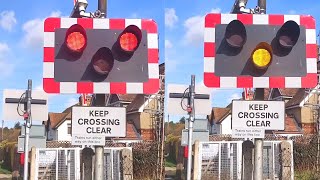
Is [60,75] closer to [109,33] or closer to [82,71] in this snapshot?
[82,71]

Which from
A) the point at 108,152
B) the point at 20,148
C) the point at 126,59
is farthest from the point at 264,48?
the point at 20,148

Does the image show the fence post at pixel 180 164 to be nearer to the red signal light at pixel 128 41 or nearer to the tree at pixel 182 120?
the tree at pixel 182 120

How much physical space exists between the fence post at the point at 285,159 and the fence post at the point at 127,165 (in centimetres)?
212

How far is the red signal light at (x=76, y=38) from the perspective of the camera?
2.62 metres

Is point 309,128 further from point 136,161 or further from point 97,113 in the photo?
point 97,113

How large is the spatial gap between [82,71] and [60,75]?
14 cm

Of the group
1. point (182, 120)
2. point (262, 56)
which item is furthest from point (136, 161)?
point (262, 56)

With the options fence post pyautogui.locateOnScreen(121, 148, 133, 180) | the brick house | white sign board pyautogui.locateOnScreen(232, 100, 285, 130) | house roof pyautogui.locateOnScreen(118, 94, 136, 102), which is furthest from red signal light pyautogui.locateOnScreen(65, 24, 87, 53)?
the brick house

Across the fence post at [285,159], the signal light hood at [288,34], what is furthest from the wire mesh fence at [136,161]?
the fence post at [285,159]

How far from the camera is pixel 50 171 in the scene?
4977 mm

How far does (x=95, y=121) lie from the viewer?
272 centimetres

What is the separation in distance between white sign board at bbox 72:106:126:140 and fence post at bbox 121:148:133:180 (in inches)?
42.5

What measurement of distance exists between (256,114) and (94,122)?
95 cm

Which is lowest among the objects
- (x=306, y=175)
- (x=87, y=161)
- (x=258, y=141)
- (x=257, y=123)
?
(x=306, y=175)
